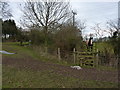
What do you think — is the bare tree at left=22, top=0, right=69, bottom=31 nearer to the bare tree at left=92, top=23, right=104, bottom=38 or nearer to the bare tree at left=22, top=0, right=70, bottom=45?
the bare tree at left=22, top=0, right=70, bottom=45

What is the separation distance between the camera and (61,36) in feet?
42.0

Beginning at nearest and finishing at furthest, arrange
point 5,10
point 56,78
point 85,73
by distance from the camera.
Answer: point 56,78
point 85,73
point 5,10

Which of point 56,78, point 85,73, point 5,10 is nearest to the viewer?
point 56,78

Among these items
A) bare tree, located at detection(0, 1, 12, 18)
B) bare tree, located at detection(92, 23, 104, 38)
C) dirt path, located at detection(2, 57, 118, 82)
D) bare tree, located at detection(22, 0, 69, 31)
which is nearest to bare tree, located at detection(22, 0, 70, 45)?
bare tree, located at detection(22, 0, 69, 31)

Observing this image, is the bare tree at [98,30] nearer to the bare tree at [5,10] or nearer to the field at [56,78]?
the field at [56,78]

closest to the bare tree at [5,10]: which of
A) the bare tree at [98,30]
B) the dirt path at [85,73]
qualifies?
the dirt path at [85,73]

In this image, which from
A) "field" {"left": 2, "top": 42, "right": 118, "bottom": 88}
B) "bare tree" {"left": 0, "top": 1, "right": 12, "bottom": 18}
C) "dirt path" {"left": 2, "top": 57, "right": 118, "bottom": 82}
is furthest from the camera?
"bare tree" {"left": 0, "top": 1, "right": 12, "bottom": 18}

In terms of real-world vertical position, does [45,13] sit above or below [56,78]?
above

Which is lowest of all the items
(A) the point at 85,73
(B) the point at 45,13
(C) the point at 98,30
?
(A) the point at 85,73

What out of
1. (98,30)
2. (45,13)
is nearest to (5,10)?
(45,13)

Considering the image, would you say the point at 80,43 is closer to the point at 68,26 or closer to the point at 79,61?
the point at 68,26

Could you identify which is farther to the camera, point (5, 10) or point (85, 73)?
point (5, 10)

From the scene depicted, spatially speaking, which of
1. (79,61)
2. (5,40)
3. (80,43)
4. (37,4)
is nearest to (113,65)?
(79,61)

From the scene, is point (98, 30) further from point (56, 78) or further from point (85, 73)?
point (56, 78)
